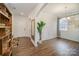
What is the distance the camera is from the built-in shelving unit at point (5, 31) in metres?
1.95

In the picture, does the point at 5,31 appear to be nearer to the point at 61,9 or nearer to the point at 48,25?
the point at 48,25

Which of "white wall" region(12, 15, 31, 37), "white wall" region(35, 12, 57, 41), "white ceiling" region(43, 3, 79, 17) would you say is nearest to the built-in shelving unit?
"white wall" region(12, 15, 31, 37)

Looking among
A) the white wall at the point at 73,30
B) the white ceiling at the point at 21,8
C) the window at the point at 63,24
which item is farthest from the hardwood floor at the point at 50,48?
the white ceiling at the point at 21,8

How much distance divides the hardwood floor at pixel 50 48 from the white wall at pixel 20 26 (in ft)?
0.37

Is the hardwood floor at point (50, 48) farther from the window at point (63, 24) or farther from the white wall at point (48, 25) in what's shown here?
the window at point (63, 24)

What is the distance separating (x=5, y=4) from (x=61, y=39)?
3.90 ft

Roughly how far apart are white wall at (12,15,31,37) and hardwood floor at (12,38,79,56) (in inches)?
4.5

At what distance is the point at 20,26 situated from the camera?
2.10 meters

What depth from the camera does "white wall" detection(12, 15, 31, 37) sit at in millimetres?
2059

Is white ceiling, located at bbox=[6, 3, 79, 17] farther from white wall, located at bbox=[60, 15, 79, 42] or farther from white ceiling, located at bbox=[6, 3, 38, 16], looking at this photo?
white wall, located at bbox=[60, 15, 79, 42]

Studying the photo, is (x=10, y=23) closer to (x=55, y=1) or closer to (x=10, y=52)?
(x=10, y=52)

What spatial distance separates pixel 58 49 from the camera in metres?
2.02

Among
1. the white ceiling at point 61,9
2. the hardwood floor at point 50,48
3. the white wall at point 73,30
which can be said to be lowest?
the hardwood floor at point 50,48

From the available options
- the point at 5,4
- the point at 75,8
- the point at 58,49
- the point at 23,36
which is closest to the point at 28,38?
the point at 23,36
